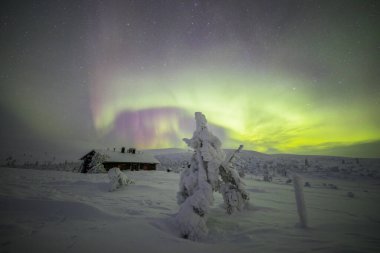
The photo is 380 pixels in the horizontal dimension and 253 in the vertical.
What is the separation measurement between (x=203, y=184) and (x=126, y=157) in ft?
118

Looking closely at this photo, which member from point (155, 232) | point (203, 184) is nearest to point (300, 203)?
point (203, 184)

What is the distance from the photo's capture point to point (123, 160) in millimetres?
37469

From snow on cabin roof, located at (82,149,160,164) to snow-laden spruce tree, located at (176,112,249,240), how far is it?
1286 inches

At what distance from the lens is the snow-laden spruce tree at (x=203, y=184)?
5.22 metres

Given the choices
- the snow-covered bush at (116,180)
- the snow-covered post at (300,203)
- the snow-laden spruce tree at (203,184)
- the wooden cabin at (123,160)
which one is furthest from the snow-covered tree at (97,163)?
the snow-covered post at (300,203)

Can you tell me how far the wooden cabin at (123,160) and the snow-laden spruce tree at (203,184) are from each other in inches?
1282

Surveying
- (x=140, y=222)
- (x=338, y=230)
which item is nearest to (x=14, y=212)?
(x=140, y=222)

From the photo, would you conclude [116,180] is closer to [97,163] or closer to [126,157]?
[97,163]

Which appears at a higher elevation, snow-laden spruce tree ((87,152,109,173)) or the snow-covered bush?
snow-laden spruce tree ((87,152,109,173))

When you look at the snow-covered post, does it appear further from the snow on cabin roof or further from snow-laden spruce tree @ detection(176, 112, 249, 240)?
the snow on cabin roof

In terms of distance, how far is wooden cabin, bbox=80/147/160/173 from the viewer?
3512cm

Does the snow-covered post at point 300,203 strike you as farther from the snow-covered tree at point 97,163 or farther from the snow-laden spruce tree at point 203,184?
the snow-covered tree at point 97,163

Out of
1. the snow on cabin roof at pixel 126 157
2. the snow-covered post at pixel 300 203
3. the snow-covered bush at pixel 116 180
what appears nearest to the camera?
the snow-covered post at pixel 300 203

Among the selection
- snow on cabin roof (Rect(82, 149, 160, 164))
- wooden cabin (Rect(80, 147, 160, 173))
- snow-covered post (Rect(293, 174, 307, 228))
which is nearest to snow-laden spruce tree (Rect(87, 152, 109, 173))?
wooden cabin (Rect(80, 147, 160, 173))
